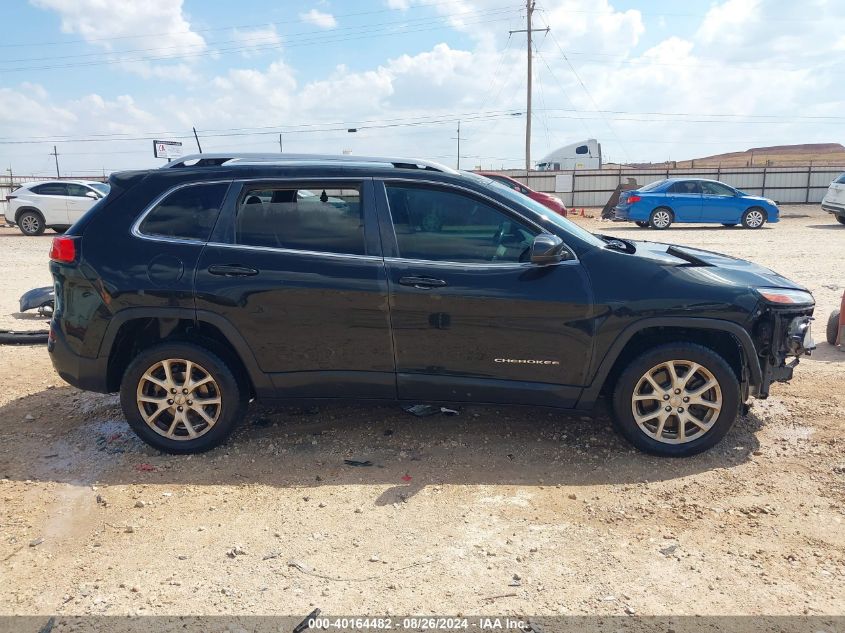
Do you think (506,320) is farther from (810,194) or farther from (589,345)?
(810,194)

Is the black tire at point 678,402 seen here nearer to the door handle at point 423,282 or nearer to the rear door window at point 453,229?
the rear door window at point 453,229

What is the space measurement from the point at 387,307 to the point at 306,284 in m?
0.52

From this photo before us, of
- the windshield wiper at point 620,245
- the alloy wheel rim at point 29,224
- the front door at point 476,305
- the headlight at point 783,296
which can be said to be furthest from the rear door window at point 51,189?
the headlight at point 783,296

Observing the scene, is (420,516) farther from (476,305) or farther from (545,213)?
(545,213)

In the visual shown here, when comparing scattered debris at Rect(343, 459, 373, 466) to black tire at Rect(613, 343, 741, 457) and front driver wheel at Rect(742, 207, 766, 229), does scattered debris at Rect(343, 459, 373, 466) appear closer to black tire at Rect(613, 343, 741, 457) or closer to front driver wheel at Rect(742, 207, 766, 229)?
black tire at Rect(613, 343, 741, 457)

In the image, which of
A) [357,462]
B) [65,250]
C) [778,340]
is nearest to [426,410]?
[357,462]

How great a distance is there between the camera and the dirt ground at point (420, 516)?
2822 millimetres

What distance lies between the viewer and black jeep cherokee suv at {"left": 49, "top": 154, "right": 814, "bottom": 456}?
3.93 meters

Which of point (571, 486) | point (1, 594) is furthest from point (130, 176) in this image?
point (571, 486)

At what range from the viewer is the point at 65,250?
4.13 meters

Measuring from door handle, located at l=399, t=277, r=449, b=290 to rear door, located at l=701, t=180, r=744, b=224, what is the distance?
18059 mm

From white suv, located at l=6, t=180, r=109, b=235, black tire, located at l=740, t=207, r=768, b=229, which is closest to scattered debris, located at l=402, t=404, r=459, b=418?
white suv, located at l=6, t=180, r=109, b=235

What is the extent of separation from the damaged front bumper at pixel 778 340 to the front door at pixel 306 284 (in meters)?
2.32

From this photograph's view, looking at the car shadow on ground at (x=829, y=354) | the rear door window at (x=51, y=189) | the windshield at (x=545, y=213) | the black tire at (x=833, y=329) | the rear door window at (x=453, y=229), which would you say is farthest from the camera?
the rear door window at (x=51, y=189)
